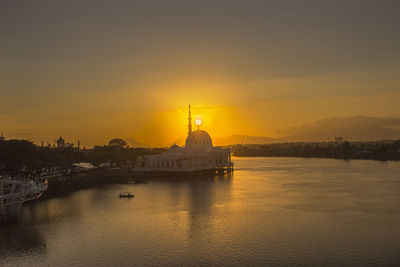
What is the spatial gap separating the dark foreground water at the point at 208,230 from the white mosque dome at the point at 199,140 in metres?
54.4

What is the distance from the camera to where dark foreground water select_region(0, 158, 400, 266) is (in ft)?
91.0

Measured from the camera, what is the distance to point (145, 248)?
98.3ft

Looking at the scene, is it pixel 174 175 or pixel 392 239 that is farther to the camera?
pixel 174 175

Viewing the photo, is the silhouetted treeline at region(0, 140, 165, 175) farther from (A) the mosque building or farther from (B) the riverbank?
(A) the mosque building

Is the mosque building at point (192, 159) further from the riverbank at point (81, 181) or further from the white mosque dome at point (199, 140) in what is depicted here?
the riverbank at point (81, 181)

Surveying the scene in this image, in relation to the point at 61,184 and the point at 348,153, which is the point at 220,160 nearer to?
the point at 61,184

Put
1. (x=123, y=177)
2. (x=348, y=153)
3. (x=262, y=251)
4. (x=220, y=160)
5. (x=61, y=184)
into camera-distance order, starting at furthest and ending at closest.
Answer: (x=348, y=153) → (x=220, y=160) → (x=123, y=177) → (x=61, y=184) → (x=262, y=251)

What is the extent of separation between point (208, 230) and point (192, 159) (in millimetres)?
63777

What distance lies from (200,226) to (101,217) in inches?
451

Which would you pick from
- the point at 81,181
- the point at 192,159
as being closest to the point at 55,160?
the point at 81,181

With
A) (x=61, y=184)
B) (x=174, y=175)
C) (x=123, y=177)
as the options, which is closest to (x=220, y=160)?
(x=174, y=175)

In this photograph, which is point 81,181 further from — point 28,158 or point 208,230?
point 208,230

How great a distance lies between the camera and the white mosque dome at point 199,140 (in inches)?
4382

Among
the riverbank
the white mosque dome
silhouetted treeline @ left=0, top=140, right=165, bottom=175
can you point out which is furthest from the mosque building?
silhouetted treeline @ left=0, top=140, right=165, bottom=175
